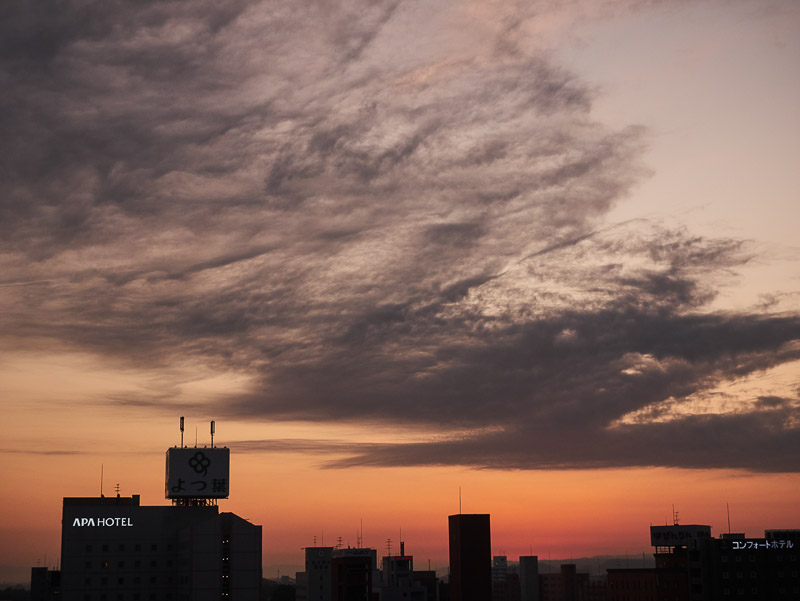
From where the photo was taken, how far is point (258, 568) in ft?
640

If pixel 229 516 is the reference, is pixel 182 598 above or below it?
below

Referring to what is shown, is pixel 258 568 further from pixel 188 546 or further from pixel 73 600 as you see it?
pixel 73 600

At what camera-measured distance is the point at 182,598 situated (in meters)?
198

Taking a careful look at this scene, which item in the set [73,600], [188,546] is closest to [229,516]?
[188,546]

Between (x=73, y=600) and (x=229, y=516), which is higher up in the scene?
(x=229, y=516)

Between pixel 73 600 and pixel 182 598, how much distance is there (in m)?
24.3

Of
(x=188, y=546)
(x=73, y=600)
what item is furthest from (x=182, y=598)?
(x=73, y=600)

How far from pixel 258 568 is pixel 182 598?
18880 mm

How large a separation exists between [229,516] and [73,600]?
40.3 metres

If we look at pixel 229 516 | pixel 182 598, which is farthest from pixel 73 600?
pixel 229 516

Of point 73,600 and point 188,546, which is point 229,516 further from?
point 73,600

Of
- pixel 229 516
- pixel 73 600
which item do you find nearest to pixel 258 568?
pixel 229 516

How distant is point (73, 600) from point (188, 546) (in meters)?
29.3

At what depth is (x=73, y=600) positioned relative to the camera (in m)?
200
